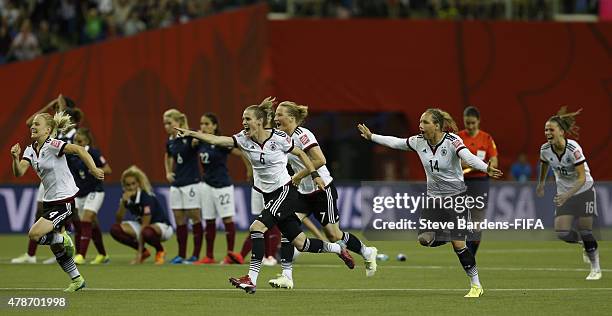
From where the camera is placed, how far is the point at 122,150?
104 feet

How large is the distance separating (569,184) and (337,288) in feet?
12.5

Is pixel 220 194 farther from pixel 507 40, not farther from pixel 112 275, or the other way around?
pixel 507 40

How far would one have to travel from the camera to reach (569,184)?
51.6 ft

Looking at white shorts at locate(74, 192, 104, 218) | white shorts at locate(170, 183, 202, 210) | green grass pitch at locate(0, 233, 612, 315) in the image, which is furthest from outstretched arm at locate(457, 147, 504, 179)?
white shorts at locate(74, 192, 104, 218)

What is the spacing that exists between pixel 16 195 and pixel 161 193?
124 inches

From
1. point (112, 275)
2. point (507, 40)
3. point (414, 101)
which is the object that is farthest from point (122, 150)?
point (112, 275)

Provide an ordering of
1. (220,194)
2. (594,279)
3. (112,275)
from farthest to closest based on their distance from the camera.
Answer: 1. (220,194)
2. (112,275)
3. (594,279)

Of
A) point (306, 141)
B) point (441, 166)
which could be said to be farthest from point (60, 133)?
point (441, 166)

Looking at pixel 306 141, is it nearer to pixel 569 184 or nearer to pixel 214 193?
pixel 569 184

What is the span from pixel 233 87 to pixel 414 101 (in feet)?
15.5

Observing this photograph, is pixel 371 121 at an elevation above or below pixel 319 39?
below

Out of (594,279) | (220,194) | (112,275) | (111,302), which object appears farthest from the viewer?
(220,194)

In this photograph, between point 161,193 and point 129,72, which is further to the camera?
point 129,72

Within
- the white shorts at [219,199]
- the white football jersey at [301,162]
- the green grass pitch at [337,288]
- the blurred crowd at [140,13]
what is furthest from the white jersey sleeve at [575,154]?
the blurred crowd at [140,13]
